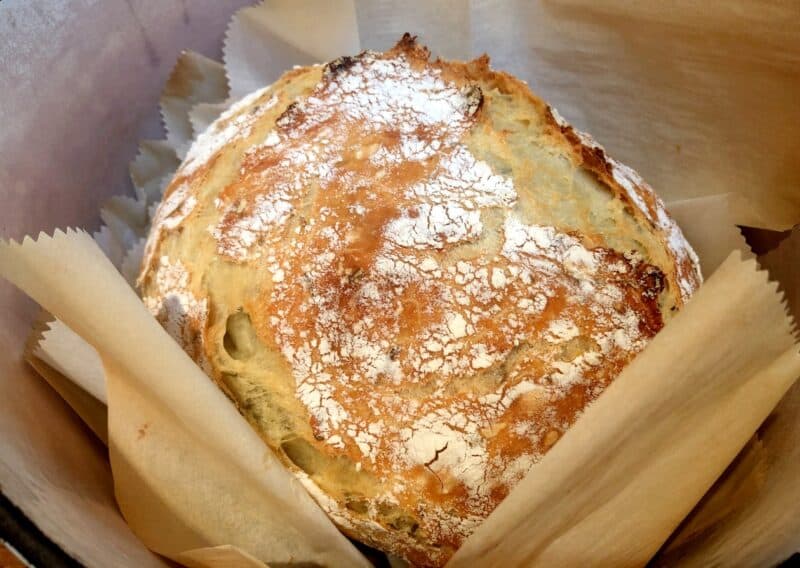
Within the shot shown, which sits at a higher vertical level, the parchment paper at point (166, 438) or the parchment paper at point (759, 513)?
the parchment paper at point (166, 438)

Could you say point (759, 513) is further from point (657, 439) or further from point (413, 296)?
point (413, 296)

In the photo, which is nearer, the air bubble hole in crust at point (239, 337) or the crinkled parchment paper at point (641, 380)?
the crinkled parchment paper at point (641, 380)

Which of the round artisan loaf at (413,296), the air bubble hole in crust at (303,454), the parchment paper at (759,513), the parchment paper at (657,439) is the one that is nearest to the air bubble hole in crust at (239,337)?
the round artisan loaf at (413,296)

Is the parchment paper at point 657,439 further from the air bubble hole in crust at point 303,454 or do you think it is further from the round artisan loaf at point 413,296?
the air bubble hole in crust at point 303,454

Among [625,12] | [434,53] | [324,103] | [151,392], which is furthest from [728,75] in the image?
[151,392]

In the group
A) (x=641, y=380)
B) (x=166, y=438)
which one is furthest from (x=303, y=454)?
(x=641, y=380)

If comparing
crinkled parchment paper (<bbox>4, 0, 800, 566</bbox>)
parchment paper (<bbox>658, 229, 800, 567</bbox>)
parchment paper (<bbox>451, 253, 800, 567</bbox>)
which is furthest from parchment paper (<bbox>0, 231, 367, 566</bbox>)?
parchment paper (<bbox>658, 229, 800, 567</bbox>)
